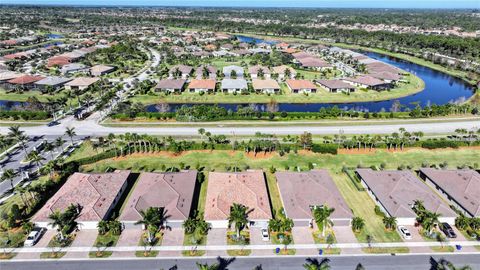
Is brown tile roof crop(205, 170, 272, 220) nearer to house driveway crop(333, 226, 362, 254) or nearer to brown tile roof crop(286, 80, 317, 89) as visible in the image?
house driveway crop(333, 226, 362, 254)

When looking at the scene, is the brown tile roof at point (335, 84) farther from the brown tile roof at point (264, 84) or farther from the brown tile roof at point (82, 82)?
the brown tile roof at point (82, 82)

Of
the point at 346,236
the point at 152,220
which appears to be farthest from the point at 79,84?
the point at 346,236

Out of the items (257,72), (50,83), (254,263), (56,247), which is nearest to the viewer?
(254,263)

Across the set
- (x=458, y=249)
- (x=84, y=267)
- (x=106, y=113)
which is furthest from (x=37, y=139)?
(x=458, y=249)

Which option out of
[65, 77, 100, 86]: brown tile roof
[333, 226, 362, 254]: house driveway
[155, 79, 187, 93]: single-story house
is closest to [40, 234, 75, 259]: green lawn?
[333, 226, 362, 254]: house driveway

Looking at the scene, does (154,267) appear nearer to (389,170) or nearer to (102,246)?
(102,246)

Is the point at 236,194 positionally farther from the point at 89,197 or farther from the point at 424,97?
the point at 424,97
